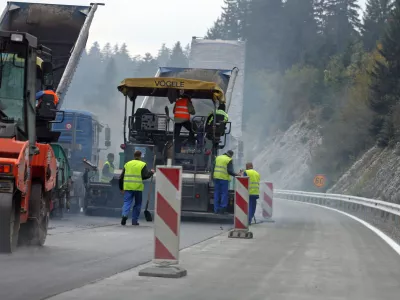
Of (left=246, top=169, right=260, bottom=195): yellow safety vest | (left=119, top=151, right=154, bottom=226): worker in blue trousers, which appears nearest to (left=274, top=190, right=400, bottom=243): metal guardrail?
(left=246, top=169, right=260, bottom=195): yellow safety vest

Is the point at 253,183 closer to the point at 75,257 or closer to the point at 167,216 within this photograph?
the point at 75,257

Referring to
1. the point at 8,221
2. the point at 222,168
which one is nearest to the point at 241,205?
the point at 222,168

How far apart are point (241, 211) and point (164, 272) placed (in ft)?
24.4

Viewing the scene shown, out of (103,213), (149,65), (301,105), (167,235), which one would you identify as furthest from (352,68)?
(149,65)

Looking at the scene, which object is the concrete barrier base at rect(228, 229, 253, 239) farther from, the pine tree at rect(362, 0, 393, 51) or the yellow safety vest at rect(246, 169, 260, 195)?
the pine tree at rect(362, 0, 393, 51)

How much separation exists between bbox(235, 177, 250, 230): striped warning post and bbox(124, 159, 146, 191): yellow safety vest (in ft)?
8.36

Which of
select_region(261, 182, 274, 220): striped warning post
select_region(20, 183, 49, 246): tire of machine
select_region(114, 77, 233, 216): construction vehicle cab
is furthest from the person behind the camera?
select_region(261, 182, 274, 220): striped warning post

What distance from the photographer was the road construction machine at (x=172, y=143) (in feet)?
72.2

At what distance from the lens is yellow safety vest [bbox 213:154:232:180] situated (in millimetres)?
21703

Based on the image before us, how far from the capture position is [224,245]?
15.3 metres

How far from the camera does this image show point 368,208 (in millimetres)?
31031

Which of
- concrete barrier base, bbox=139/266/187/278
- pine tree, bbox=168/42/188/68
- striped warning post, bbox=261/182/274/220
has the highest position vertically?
pine tree, bbox=168/42/188/68

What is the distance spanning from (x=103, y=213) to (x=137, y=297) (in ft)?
47.4

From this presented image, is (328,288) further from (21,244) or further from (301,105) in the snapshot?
(301,105)
